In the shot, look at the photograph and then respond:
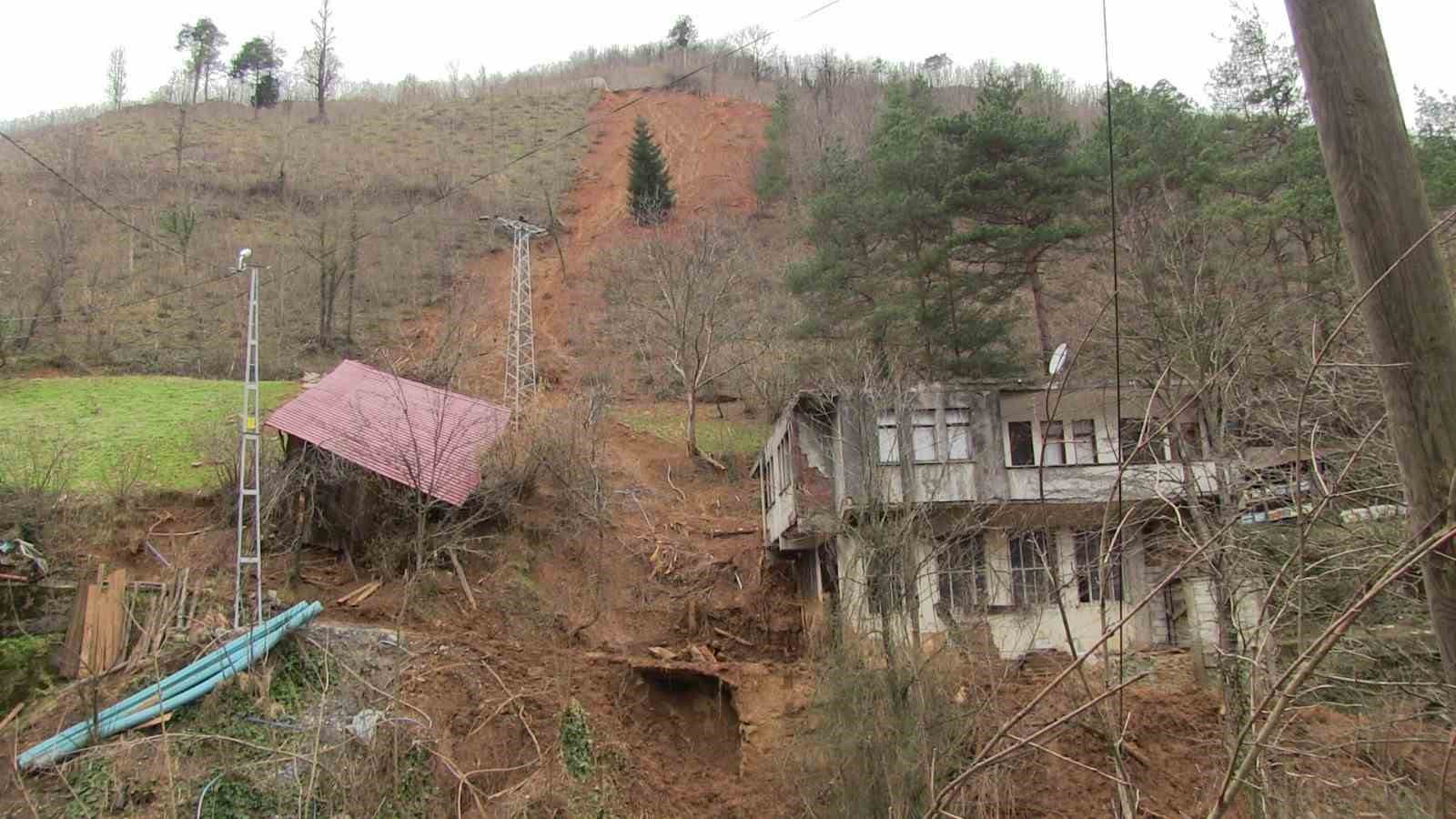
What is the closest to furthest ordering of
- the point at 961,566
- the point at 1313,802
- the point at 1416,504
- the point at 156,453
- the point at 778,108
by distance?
the point at 1416,504
the point at 1313,802
the point at 961,566
the point at 156,453
the point at 778,108

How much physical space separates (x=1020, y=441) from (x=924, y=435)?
2435mm

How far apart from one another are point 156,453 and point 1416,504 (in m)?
27.6

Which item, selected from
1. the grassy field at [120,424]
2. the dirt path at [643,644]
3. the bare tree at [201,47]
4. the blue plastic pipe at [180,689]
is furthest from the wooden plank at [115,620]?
the bare tree at [201,47]

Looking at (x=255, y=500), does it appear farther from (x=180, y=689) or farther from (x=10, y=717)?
(x=10, y=717)

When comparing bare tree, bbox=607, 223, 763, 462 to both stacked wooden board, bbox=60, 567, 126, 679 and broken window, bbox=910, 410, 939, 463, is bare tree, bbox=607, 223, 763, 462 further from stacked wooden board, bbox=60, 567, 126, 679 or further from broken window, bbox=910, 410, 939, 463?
stacked wooden board, bbox=60, 567, 126, 679

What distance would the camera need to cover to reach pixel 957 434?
2128cm

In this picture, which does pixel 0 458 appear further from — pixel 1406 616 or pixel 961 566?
pixel 1406 616

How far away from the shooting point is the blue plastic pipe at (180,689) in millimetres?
13922

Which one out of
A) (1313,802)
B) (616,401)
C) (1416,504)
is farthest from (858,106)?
(1416,504)

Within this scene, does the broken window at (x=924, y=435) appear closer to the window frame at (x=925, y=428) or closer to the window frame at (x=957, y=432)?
the window frame at (x=925, y=428)

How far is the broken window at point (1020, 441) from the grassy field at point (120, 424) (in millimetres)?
19226

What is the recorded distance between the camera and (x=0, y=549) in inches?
681

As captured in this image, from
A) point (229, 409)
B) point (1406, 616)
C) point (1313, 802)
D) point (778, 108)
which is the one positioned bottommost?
point (1313, 802)

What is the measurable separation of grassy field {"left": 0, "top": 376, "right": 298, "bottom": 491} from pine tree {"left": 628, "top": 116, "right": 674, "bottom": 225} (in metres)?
26.4
